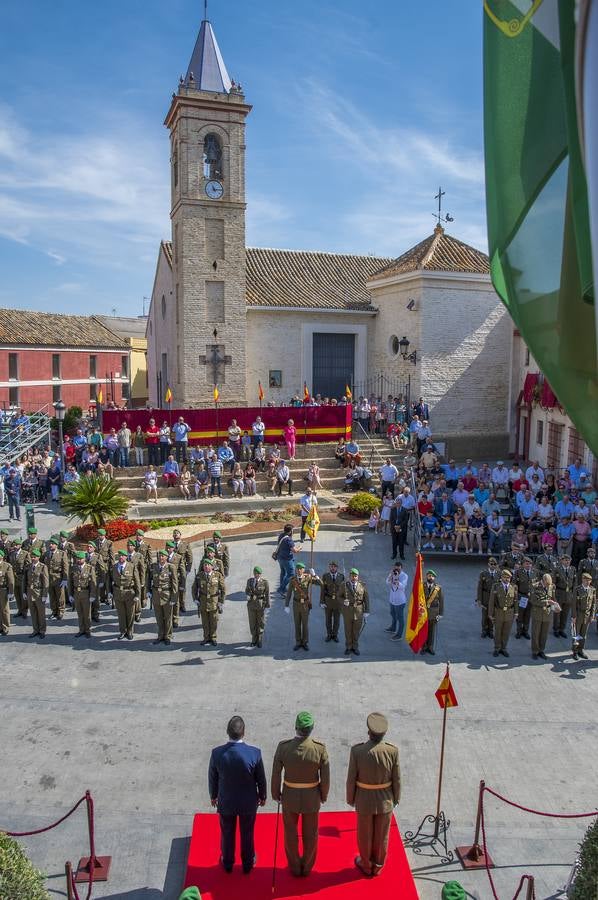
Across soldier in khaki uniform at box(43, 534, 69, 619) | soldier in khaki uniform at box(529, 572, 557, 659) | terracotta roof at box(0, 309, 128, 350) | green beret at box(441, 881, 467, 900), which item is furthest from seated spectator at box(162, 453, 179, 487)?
terracotta roof at box(0, 309, 128, 350)

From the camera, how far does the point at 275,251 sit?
34.2 meters

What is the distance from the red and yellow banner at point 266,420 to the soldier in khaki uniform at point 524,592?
1326cm

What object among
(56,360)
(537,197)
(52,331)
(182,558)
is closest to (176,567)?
(182,558)

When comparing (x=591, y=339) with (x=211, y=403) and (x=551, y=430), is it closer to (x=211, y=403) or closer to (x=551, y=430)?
(x=551, y=430)

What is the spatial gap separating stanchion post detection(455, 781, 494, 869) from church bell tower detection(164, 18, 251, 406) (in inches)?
905

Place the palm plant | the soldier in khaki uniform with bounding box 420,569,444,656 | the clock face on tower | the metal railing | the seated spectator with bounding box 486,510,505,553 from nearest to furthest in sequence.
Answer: the soldier in khaki uniform with bounding box 420,569,444,656 → the seated spectator with bounding box 486,510,505,553 → the palm plant → the metal railing → the clock face on tower

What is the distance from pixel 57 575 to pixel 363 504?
10.0 m

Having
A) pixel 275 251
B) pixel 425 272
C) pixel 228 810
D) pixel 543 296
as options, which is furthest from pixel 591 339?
pixel 275 251

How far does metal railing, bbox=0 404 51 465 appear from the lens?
23766 mm

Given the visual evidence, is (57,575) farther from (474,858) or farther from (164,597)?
(474,858)

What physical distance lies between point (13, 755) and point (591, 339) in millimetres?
8444

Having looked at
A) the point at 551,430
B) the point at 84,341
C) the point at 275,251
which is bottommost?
the point at 551,430

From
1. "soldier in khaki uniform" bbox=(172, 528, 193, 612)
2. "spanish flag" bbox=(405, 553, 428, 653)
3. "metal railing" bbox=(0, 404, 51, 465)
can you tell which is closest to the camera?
"spanish flag" bbox=(405, 553, 428, 653)

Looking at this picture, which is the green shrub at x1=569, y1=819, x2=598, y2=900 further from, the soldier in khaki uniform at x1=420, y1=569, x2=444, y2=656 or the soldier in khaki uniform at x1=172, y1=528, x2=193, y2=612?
the soldier in khaki uniform at x1=172, y1=528, x2=193, y2=612
